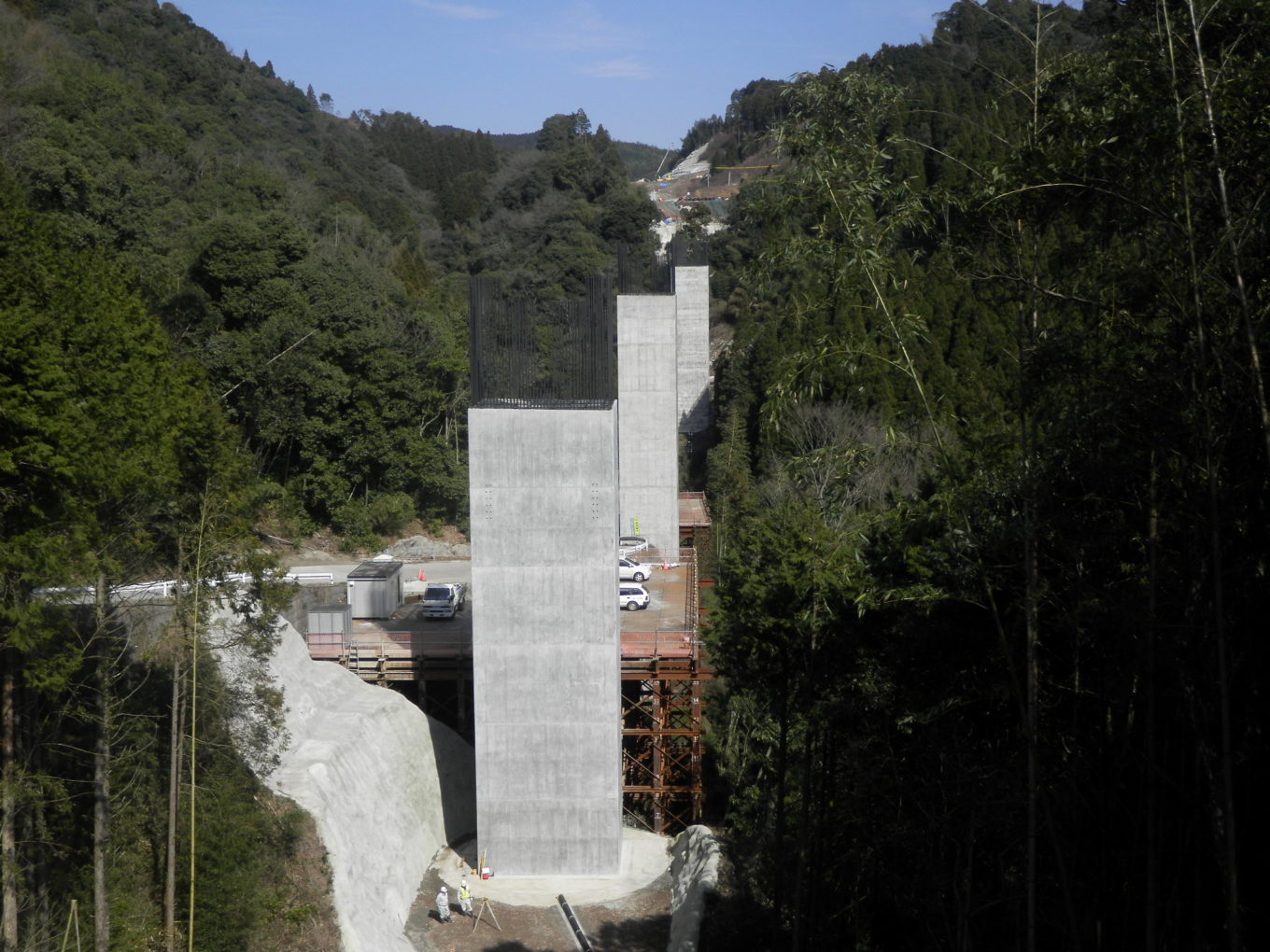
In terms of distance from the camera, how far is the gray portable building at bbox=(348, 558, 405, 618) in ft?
67.4

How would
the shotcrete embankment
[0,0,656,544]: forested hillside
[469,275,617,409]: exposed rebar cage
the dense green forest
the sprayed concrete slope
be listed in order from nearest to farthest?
1. the dense green forest
2. the shotcrete embankment
3. the sprayed concrete slope
4. [469,275,617,409]: exposed rebar cage
5. [0,0,656,544]: forested hillside

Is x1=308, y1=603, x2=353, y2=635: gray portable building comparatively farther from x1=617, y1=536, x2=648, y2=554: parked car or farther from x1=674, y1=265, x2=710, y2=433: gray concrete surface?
x1=674, y1=265, x2=710, y2=433: gray concrete surface

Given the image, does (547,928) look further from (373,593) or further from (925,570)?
(373,593)

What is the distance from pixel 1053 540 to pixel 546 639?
8905 mm

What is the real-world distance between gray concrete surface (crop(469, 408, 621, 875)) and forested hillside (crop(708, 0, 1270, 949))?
141 inches

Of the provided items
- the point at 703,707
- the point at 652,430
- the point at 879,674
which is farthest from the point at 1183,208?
the point at 652,430

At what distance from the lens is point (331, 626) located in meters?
18.7

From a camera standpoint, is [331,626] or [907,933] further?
[331,626]

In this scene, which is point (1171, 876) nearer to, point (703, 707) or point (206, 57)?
point (703, 707)

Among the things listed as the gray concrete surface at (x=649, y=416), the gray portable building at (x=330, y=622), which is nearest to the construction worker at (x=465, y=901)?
the gray portable building at (x=330, y=622)

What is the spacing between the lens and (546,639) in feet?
47.3

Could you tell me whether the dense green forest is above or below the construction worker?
above

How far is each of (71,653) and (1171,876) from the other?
24.7 feet

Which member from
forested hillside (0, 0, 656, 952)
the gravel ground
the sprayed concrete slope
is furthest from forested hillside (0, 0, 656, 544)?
the gravel ground
